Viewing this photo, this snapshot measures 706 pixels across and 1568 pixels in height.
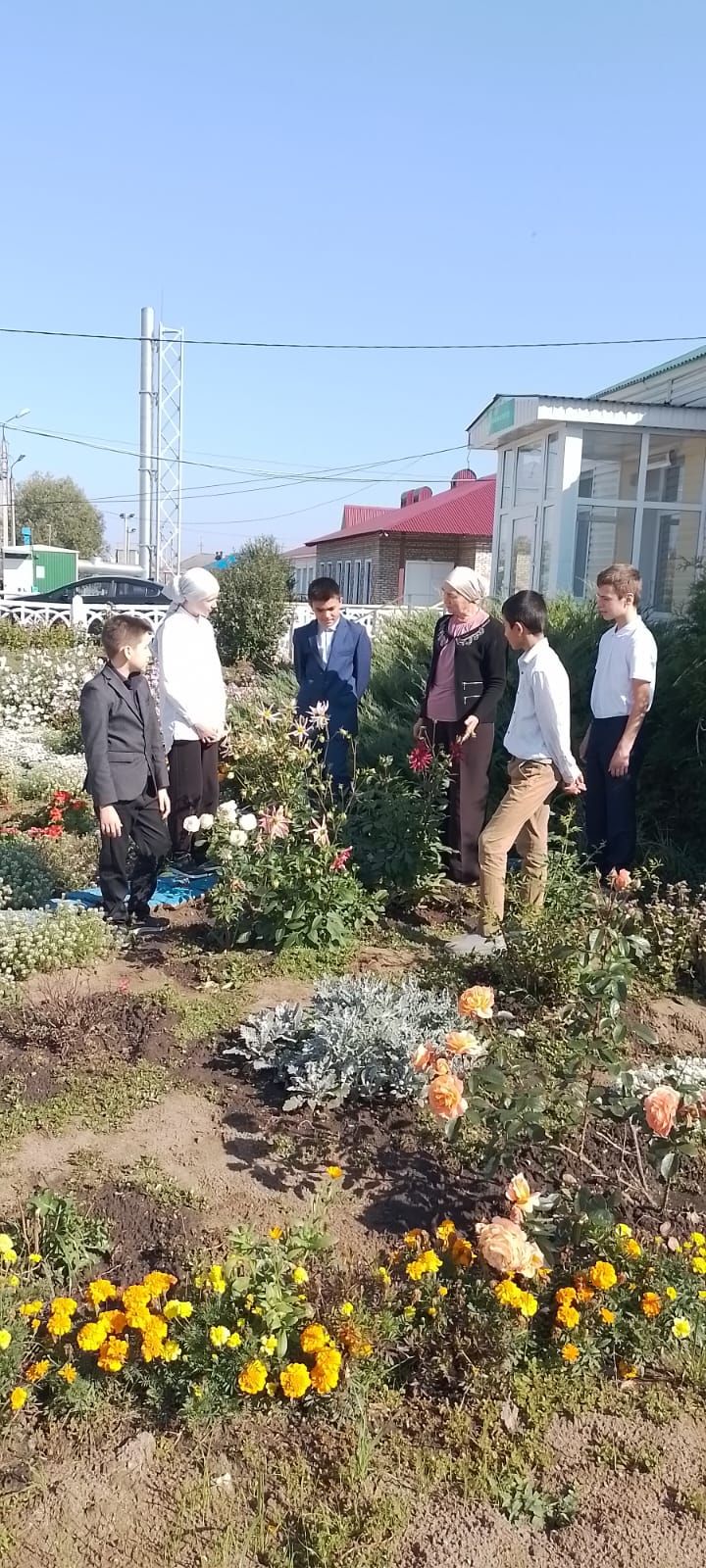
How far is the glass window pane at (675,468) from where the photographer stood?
12.9 m

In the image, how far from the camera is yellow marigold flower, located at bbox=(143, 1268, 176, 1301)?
6.90 ft

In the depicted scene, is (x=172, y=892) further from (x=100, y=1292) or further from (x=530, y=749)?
(x=100, y=1292)

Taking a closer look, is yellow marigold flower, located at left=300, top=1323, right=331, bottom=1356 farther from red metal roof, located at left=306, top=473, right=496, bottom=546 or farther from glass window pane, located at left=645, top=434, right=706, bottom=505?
red metal roof, located at left=306, top=473, right=496, bottom=546

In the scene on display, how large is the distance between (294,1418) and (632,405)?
12314 mm

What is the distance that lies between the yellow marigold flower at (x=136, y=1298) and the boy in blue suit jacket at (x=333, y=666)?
11.3ft

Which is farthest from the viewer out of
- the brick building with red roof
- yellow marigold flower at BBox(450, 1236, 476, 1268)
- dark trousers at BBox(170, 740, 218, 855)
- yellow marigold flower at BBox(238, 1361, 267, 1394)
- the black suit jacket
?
the brick building with red roof

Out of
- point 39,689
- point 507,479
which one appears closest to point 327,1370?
point 39,689

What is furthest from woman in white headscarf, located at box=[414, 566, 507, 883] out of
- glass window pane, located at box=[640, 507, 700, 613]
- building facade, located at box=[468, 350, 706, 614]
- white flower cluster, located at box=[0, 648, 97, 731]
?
glass window pane, located at box=[640, 507, 700, 613]

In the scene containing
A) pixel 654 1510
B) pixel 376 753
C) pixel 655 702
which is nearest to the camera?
pixel 654 1510

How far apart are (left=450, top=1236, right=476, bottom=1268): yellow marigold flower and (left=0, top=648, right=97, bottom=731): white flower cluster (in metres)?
7.88

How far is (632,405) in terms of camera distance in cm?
1241

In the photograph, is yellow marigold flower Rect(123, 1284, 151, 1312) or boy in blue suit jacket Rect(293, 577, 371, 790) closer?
yellow marigold flower Rect(123, 1284, 151, 1312)

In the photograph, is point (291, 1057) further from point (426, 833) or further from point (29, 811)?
point (29, 811)

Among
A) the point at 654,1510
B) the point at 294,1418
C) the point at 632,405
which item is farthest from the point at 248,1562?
the point at 632,405
